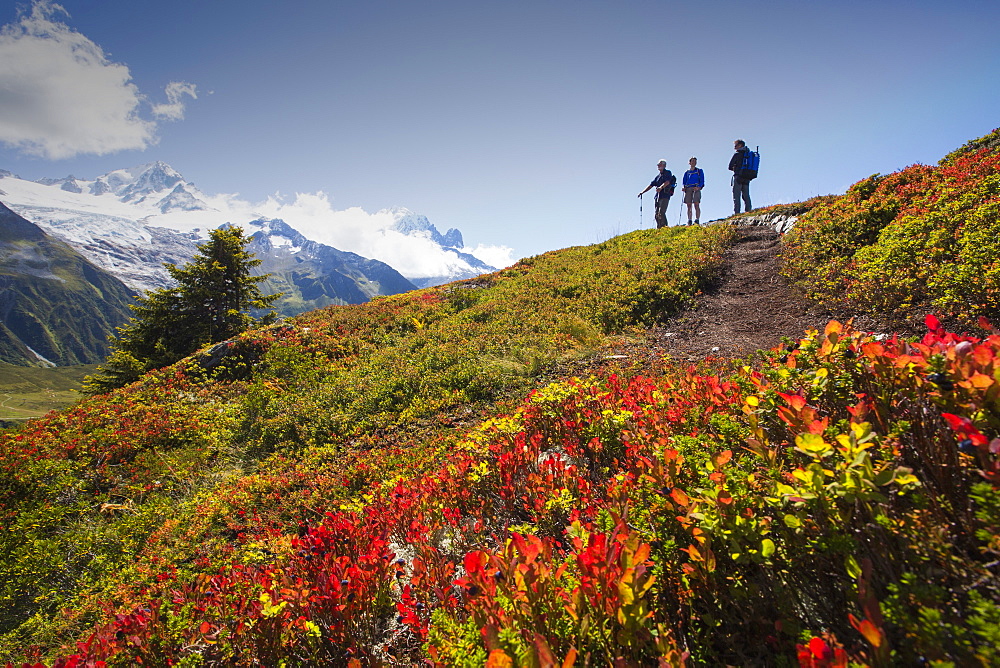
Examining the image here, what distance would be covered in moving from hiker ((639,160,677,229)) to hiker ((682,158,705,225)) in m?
0.63

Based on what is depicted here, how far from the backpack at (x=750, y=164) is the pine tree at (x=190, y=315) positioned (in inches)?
923

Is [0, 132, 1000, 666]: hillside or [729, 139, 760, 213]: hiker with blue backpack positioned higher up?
[729, 139, 760, 213]: hiker with blue backpack

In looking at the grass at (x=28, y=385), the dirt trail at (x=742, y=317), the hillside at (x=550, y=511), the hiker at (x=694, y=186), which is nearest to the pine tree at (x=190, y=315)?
the hillside at (x=550, y=511)

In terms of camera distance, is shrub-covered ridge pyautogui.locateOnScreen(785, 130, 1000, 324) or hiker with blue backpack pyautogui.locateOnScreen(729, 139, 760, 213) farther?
hiker with blue backpack pyautogui.locateOnScreen(729, 139, 760, 213)

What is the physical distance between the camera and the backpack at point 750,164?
1636 centimetres

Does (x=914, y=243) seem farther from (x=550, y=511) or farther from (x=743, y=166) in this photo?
(x=743, y=166)

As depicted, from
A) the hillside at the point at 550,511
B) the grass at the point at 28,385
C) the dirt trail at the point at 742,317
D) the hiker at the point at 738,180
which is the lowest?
the grass at the point at 28,385

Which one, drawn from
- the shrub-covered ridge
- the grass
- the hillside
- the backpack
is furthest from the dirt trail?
the grass

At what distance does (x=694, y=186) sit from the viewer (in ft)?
60.5

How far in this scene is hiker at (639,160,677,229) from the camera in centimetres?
1886

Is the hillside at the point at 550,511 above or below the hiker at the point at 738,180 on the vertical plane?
below

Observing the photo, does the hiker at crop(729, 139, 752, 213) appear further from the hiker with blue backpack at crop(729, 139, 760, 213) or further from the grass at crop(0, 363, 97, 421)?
the grass at crop(0, 363, 97, 421)

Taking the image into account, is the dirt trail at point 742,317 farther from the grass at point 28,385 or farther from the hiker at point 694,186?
the grass at point 28,385

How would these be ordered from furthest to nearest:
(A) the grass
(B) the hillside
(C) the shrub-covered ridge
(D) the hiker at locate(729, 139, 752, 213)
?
(A) the grass → (D) the hiker at locate(729, 139, 752, 213) → (C) the shrub-covered ridge → (B) the hillside
